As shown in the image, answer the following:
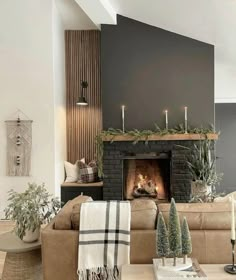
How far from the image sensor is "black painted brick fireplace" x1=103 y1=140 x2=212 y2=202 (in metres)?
5.34

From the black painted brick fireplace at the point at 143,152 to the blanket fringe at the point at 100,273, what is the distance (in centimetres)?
324

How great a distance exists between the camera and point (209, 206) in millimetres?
2242

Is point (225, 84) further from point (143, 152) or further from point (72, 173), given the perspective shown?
point (72, 173)

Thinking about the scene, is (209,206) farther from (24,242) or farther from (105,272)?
(24,242)

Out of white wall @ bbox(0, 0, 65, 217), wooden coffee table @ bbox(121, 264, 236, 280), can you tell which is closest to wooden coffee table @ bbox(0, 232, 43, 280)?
wooden coffee table @ bbox(121, 264, 236, 280)

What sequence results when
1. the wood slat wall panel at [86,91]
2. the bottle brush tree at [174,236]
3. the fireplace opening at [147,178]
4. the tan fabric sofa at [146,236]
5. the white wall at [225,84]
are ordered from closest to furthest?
1. the bottle brush tree at [174,236]
2. the tan fabric sofa at [146,236]
3. the fireplace opening at [147,178]
4. the wood slat wall panel at [86,91]
5. the white wall at [225,84]

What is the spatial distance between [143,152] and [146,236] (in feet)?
10.8

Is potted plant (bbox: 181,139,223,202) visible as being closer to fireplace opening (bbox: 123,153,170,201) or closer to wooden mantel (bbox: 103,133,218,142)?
wooden mantel (bbox: 103,133,218,142)

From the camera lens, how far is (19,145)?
523cm

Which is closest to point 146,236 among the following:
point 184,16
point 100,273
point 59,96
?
point 100,273

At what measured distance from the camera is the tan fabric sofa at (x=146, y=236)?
6.86 feet

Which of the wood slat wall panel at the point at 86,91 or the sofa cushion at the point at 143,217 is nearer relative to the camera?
the sofa cushion at the point at 143,217

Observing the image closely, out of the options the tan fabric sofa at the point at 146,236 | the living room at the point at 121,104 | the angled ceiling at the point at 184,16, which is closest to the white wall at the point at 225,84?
the angled ceiling at the point at 184,16

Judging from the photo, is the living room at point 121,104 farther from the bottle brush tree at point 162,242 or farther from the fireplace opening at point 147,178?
the bottle brush tree at point 162,242
